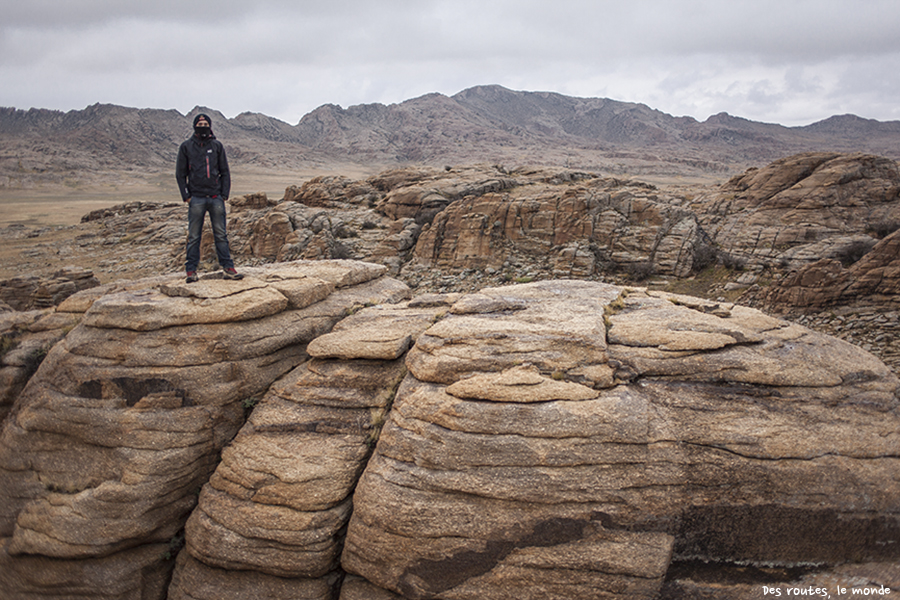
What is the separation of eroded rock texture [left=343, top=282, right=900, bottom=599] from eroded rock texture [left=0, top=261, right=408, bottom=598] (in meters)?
3.35

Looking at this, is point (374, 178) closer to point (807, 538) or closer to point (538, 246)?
point (538, 246)

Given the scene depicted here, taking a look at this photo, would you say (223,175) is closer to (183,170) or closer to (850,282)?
(183,170)

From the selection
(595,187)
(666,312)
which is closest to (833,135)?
(595,187)

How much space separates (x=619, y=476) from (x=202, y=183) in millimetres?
9943

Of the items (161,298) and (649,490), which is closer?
(649,490)

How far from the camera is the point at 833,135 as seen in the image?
19700cm

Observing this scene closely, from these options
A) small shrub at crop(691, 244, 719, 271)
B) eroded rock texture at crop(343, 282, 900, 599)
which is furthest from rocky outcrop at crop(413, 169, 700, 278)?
eroded rock texture at crop(343, 282, 900, 599)

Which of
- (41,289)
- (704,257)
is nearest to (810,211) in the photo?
(704,257)

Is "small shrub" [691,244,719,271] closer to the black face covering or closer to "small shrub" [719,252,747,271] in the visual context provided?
"small shrub" [719,252,747,271]

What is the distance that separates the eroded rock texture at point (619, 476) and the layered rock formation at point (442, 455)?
31 mm

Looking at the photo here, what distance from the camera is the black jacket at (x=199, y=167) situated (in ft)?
31.2

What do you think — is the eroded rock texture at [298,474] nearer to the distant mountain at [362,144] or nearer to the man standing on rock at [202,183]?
the man standing on rock at [202,183]

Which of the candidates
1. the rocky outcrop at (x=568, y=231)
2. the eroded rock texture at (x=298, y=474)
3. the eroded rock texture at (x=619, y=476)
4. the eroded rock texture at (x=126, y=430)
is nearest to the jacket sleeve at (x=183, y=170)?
the eroded rock texture at (x=126, y=430)

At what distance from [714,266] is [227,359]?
2442 cm
